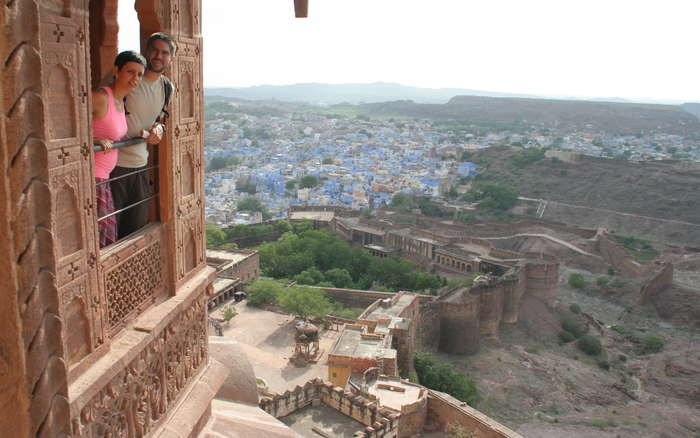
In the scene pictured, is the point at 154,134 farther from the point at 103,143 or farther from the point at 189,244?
the point at 189,244

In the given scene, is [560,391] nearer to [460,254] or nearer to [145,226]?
[460,254]

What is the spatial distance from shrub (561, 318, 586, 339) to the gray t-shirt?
2220cm

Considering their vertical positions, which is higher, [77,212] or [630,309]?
[77,212]

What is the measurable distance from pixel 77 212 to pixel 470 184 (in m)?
51.4

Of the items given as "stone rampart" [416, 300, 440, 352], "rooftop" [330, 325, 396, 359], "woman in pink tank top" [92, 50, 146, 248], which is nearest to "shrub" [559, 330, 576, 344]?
"stone rampart" [416, 300, 440, 352]

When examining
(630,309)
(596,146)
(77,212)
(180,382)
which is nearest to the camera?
(77,212)

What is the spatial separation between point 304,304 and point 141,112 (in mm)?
15942

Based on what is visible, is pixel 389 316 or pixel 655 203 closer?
pixel 389 316

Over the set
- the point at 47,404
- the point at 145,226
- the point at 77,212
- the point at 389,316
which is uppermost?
the point at 77,212

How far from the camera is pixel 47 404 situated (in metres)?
1.90

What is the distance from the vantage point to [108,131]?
271cm

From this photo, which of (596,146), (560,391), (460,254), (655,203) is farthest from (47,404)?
(596,146)

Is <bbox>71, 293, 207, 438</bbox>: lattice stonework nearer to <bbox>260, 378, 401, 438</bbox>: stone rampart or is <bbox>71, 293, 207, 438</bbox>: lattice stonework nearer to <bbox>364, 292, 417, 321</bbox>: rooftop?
<bbox>260, 378, 401, 438</bbox>: stone rampart

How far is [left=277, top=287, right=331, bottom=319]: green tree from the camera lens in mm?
18547
